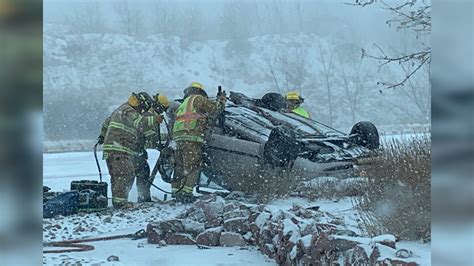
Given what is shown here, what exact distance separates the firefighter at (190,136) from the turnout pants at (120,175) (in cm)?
32

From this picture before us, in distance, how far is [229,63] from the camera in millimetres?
8047

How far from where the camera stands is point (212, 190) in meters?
4.71

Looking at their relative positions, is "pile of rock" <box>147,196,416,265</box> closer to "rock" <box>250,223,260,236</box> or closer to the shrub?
"rock" <box>250,223,260,236</box>

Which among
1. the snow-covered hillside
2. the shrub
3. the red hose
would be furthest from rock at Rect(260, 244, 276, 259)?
the snow-covered hillside

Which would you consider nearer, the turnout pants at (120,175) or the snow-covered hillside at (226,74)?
the turnout pants at (120,175)

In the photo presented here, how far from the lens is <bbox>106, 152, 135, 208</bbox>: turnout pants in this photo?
14.4ft

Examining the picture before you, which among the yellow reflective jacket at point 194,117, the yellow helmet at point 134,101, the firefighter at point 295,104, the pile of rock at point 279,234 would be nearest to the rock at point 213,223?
the pile of rock at point 279,234

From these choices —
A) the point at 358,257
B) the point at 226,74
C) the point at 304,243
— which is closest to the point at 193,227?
the point at 304,243

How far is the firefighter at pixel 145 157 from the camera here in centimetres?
453

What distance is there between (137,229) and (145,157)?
3.13 ft

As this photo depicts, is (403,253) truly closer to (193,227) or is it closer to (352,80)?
(193,227)

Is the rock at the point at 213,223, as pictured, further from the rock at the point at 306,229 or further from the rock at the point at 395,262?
the rock at the point at 395,262
